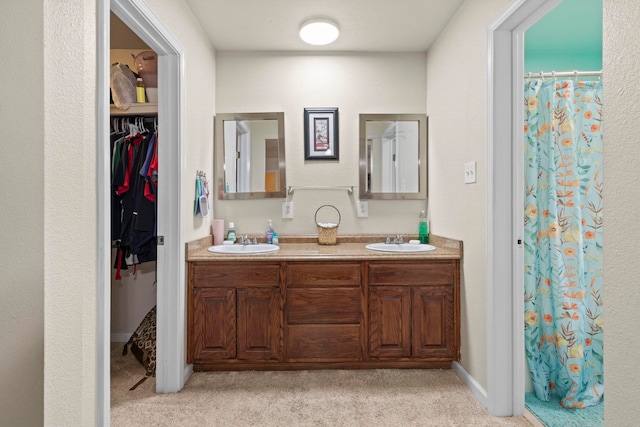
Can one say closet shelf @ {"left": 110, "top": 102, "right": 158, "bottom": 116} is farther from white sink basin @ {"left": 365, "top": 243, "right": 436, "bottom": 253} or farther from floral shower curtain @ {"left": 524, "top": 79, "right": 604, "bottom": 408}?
floral shower curtain @ {"left": 524, "top": 79, "right": 604, "bottom": 408}

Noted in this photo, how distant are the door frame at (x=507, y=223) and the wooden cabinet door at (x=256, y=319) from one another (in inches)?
49.7

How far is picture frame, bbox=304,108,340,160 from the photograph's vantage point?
9.14ft

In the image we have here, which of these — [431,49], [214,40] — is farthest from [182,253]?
[431,49]

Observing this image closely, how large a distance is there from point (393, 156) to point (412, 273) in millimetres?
1017

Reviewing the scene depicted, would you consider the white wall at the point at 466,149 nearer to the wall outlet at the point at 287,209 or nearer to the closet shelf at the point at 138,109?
the wall outlet at the point at 287,209

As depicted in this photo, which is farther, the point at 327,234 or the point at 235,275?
the point at 327,234

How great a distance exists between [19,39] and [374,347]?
2.19 meters

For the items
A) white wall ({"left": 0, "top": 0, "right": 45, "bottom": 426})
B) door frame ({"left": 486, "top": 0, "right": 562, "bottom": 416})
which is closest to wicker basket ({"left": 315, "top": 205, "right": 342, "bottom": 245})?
door frame ({"left": 486, "top": 0, "right": 562, "bottom": 416})

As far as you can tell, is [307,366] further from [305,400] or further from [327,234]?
[327,234]

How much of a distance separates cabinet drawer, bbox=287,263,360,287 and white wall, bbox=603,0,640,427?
134 centimetres

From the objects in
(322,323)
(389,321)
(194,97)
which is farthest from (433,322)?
(194,97)

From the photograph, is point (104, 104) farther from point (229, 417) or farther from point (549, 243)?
point (549, 243)

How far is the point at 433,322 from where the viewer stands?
2.24 metres

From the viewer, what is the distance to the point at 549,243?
2.03 metres
